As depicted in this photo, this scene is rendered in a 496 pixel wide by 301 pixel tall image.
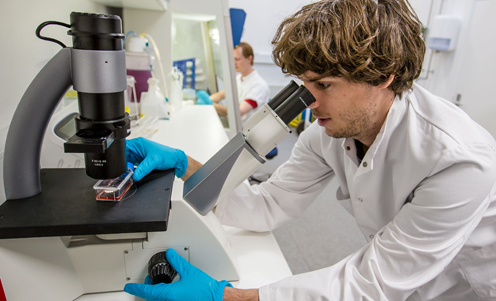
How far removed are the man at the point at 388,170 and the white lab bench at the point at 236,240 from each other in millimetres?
54

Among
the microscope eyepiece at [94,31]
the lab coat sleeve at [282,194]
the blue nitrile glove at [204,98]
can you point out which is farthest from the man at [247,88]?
the microscope eyepiece at [94,31]

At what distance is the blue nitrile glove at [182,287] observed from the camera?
2.38 ft

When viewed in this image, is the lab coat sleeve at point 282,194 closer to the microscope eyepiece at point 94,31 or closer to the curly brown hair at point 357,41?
the curly brown hair at point 357,41

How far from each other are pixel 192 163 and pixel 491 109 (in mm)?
3178

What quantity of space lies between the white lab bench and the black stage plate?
0.24 feet

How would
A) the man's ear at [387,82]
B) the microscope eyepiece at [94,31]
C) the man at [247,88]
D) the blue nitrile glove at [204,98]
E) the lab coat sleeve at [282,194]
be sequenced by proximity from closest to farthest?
the microscope eyepiece at [94,31], the man's ear at [387,82], the lab coat sleeve at [282,194], the blue nitrile glove at [204,98], the man at [247,88]

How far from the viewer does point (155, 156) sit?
850mm

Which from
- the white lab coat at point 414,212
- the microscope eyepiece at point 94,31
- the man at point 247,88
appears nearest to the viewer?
the microscope eyepiece at point 94,31

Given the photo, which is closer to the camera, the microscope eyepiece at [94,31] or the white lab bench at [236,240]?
the microscope eyepiece at [94,31]

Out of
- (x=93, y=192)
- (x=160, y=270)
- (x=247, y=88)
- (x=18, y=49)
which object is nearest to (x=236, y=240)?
(x=160, y=270)

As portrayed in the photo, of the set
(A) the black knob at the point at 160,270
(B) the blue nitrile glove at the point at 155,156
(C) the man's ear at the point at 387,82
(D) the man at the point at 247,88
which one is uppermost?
(C) the man's ear at the point at 387,82

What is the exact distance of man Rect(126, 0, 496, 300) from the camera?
78cm

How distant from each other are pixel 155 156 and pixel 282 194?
0.51m

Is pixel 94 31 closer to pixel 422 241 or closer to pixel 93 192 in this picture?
pixel 93 192
